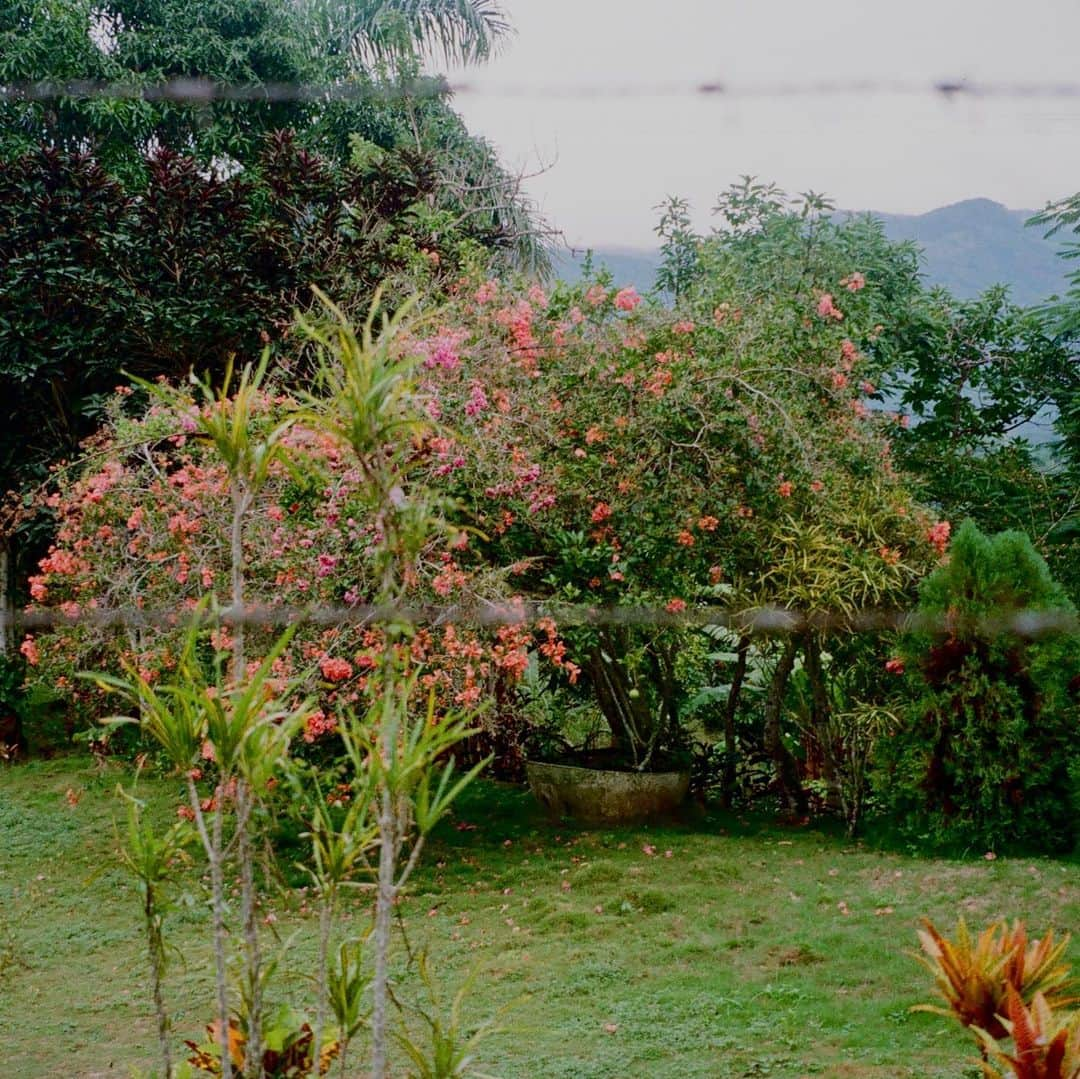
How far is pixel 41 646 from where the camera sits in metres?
5.33

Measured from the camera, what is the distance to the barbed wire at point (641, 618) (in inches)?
182

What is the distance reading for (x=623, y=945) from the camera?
4113mm

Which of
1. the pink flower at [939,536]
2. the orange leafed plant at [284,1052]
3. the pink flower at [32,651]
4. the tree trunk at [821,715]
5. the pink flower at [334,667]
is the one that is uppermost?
the pink flower at [939,536]

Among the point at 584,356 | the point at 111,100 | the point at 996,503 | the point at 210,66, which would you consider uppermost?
the point at 210,66

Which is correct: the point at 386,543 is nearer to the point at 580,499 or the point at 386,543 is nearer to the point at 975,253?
the point at 580,499

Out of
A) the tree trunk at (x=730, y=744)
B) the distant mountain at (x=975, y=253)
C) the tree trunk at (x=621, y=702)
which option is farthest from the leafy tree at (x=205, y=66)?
the tree trunk at (x=730, y=744)

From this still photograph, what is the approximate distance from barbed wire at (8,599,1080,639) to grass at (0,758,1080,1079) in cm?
96

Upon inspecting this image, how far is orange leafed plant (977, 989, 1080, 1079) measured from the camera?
2.13 meters

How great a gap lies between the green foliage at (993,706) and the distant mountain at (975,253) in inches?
120

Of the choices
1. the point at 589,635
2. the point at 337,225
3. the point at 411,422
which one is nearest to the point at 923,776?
the point at 589,635

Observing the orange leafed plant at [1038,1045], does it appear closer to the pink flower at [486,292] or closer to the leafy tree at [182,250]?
the pink flower at [486,292]

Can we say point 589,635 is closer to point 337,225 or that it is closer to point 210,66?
point 337,225

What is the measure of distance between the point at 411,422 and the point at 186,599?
11.5ft

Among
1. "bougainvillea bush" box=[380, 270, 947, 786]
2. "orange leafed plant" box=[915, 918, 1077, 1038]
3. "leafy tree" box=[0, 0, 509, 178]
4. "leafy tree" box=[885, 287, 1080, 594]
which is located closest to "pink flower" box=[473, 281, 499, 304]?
"bougainvillea bush" box=[380, 270, 947, 786]
